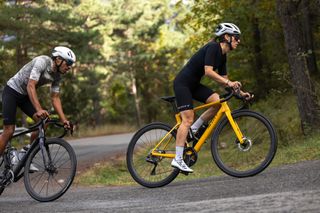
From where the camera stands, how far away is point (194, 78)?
24.8ft

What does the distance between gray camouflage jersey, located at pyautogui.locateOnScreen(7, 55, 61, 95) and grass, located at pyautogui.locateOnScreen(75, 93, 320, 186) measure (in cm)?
325

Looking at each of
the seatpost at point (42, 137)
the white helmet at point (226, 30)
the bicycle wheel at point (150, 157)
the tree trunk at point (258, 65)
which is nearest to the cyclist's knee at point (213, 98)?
the bicycle wheel at point (150, 157)

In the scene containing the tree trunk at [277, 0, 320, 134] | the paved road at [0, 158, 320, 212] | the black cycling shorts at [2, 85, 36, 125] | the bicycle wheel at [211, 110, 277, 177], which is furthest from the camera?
the tree trunk at [277, 0, 320, 134]

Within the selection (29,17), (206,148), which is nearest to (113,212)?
(206,148)

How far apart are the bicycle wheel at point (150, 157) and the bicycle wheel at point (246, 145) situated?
2.00 feet

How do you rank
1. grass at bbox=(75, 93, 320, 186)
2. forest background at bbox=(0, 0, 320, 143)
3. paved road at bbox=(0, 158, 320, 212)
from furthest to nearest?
forest background at bbox=(0, 0, 320, 143)
grass at bbox=(75, 93, 320, 186)
paved road at bbox=(0, 158, 320, 212)

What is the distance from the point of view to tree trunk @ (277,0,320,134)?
41.5 ft

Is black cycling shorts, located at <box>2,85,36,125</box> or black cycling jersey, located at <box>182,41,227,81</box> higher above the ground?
black cycling jersey, located at <box>182,41,227,81</box>

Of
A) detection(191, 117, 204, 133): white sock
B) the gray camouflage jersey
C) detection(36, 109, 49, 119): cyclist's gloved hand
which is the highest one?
the gray camouflage jersey

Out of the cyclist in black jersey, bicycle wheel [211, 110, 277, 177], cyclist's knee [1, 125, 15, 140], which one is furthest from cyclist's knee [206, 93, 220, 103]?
cyclist's knee [1, 125, 15, 140]

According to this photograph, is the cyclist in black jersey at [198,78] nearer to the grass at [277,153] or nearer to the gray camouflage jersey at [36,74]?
the gray camouflage jersey at [36,74]

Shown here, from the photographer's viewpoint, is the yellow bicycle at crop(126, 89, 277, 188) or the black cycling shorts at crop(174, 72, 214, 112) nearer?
the yellow bicycle at crop(126, 89, 277, 188)

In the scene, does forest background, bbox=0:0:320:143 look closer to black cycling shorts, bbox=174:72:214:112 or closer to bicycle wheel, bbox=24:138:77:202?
black cycling shorts, bbox=174:72:214:112

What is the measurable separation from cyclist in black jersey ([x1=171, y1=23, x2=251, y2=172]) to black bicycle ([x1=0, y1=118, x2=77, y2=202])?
1319 millimetres
